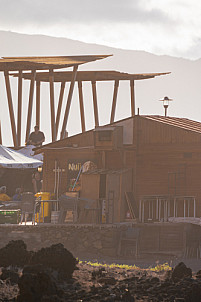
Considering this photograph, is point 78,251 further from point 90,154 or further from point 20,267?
point 20,267

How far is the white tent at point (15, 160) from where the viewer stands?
2333 cm

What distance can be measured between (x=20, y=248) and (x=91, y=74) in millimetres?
20119

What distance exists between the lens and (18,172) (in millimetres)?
27984

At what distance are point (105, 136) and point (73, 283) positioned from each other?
42.6ft

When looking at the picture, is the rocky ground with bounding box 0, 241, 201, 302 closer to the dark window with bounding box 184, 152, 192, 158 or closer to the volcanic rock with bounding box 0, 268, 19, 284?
the volcanic rock with bounding box 0, 268, 19, 284

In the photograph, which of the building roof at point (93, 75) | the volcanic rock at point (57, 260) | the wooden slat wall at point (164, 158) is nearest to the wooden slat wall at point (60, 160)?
the wooden slat wall at point (164, 158)

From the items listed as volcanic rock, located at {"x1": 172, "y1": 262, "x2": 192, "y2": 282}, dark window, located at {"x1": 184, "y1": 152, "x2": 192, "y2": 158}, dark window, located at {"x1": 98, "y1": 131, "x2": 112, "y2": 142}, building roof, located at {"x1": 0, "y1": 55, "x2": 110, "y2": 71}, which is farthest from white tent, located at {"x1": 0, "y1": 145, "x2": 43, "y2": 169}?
volcanic rock, located at {"x1": 172, "y1": 262, "x2": 192, "y2": 282}

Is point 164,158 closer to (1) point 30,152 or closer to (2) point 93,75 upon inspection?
(1) point 30,152

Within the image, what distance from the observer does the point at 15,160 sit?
23.9m

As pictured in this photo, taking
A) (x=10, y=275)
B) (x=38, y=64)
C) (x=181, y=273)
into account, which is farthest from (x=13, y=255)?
(x=38, y=64)

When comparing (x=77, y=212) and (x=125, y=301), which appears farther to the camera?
(x=77, y=212)

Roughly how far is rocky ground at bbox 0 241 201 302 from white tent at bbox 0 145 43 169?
30.6ft

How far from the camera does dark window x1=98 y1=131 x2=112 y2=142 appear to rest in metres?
24.7

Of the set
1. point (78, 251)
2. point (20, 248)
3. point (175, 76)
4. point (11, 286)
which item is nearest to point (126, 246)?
point (78, 251)
